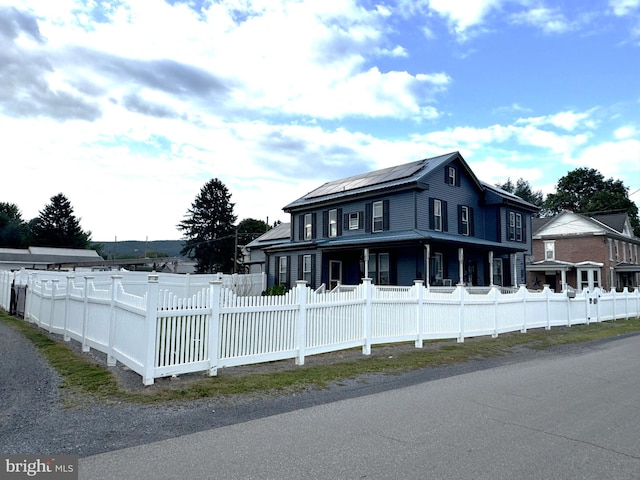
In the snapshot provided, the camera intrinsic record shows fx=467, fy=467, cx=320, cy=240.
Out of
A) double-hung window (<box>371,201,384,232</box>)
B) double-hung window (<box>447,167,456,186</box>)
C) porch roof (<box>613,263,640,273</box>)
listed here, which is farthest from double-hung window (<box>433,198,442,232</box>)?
porch roof (<box>613,263,640,273</box>)

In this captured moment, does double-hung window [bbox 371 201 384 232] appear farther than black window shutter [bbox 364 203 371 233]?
No

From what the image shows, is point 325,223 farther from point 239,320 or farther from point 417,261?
point 239,320

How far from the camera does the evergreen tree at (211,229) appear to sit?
66250 millimetres

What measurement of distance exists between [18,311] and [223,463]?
1624 centimetres

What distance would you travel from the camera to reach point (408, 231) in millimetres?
23359

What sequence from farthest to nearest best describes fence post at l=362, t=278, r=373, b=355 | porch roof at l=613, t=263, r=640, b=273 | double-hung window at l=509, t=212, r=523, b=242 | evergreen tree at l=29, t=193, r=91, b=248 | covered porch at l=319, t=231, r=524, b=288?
1. evergreen tree at l=29, t=193, r=91, b=248
2. porch roof at l=613, t=263, r=640, b=273
3. double-hung window at l=509, t=212, r=523, b=242
4. covered porch at l=319, t=231, r=524, b=288
5. fence post at l=362, t=278, r=373, b=355

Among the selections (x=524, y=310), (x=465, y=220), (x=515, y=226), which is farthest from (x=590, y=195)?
(x=524, y=310)

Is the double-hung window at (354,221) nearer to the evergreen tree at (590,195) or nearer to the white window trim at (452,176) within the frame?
the white window trim at (452,176)

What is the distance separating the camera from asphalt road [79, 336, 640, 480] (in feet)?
12.8

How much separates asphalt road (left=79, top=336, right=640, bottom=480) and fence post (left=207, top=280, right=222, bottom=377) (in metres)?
2.21

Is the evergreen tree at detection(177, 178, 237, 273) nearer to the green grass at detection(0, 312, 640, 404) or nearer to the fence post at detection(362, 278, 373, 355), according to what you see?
the green grass at detection(0, 312, 640, 404)

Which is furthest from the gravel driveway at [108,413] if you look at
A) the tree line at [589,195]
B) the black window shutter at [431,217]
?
the tree line at [589,195]

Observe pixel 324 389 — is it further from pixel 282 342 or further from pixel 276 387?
pixel 282 342

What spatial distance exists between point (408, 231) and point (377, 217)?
252cm
